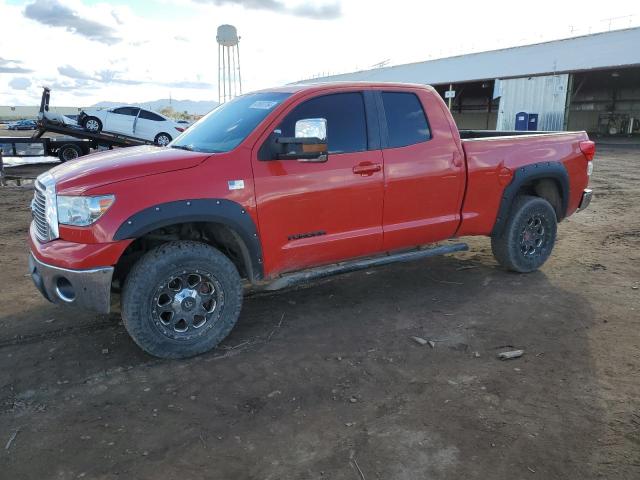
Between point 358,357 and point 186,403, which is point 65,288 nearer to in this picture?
point 186,403

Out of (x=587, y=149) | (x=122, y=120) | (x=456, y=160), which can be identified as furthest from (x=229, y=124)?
(x=122, y=120)

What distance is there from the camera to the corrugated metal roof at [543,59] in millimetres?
25906

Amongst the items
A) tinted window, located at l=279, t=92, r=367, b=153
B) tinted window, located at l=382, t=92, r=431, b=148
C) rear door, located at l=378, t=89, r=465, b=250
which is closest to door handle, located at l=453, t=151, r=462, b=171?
rear door, located at l=378, t=89, r=465, b=250

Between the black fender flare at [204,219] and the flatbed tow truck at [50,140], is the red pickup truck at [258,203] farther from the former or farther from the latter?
the flatbed tow truck at [50,140]

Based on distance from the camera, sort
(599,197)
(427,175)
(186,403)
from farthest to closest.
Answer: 1. (599,197)
2. (427,175)
3. (186,403)

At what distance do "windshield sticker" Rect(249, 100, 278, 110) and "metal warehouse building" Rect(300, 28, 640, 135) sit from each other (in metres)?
26.8

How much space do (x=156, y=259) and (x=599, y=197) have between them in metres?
9.93

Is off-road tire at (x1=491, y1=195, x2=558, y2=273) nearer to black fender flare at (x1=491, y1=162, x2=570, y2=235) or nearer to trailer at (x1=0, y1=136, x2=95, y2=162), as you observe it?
black fender flare at (x1=491, y1=162, x2=570, y2=235)

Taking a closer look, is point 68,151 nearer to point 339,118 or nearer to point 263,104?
point 263,104

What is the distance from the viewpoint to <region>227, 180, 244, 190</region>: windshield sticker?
3781 millimetres

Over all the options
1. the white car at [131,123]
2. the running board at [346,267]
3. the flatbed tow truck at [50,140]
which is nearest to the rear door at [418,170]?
the running board at [346,267]

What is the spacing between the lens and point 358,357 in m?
3.82

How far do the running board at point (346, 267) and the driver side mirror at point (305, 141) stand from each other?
3.21 ft

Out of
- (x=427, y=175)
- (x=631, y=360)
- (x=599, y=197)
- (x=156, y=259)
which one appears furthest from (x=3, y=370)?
(x=599, y=197)
